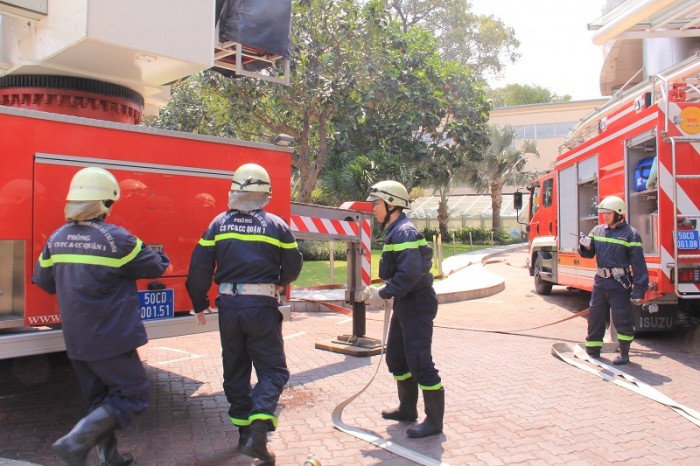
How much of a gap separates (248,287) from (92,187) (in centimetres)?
114

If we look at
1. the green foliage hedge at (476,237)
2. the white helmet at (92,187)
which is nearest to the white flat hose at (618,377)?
the white helmet at (92,187)

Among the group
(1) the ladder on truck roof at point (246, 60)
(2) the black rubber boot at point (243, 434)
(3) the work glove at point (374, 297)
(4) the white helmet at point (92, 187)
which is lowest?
(2) the black rubber boot at point (243, 434)

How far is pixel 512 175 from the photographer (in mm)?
33750

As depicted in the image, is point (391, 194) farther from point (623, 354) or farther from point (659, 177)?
point (659, 177)

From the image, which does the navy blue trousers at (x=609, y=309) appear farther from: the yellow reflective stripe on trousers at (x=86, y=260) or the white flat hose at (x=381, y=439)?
the yellow reflective stripe on trousers at (x=86, y=260)

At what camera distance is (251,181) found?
3.98 metres

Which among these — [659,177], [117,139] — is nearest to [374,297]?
[117,139]

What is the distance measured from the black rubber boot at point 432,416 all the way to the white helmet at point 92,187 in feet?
8.44

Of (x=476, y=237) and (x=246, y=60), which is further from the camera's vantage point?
(x=476, y=237)

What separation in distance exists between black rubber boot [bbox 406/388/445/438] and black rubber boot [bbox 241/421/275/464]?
3.64ft

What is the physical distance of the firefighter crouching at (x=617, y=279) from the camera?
6.46 metres

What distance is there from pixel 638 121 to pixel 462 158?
13.3 metres

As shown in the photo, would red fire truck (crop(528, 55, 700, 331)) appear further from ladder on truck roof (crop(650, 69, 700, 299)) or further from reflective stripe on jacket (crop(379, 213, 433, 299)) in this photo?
reflective stripe on jacket (crop(379, 213, 433, 299))

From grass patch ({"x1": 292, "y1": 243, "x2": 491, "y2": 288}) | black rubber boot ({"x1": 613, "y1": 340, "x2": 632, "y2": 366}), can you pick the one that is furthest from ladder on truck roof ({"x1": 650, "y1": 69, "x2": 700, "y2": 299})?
Answer: grass patch ({"x1": 292, "y1": 243, "x2": 491, "y2": 288})
